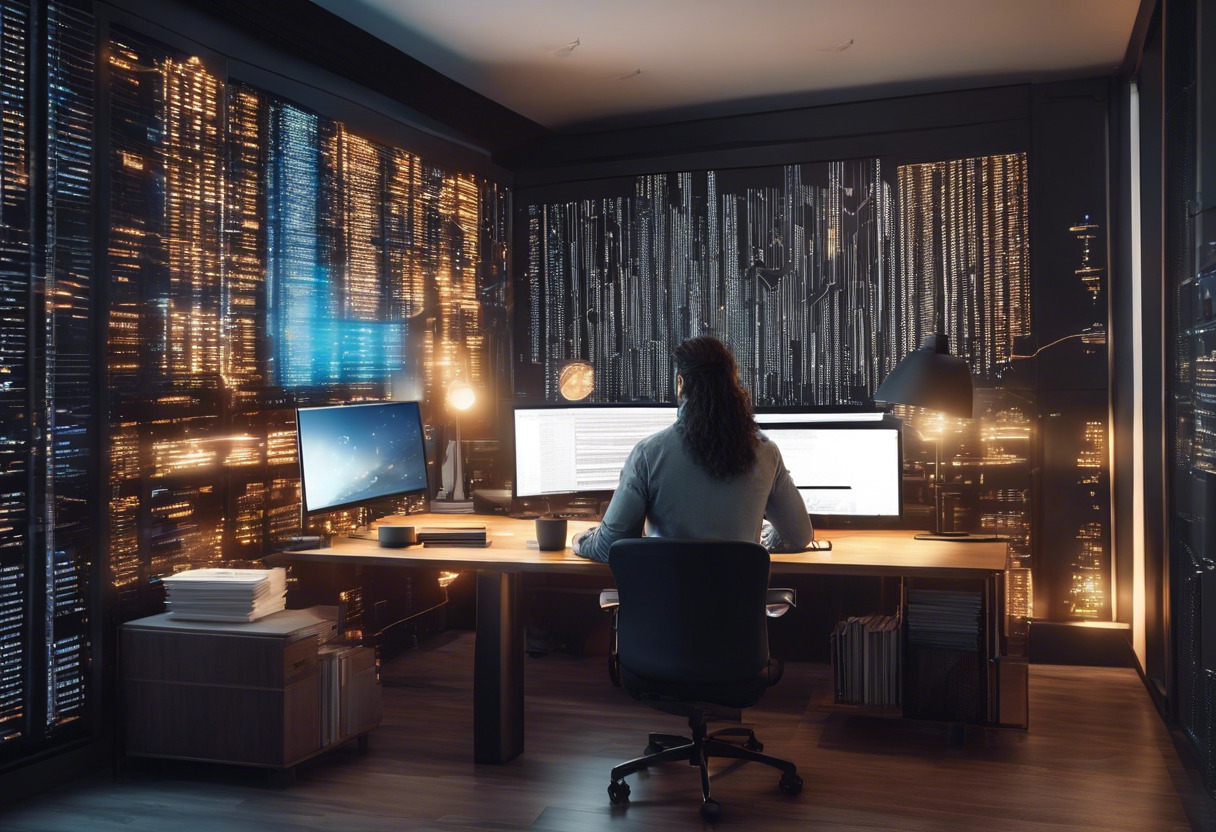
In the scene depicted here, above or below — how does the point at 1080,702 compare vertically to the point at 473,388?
below

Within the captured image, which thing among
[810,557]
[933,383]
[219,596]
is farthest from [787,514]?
[219,596]

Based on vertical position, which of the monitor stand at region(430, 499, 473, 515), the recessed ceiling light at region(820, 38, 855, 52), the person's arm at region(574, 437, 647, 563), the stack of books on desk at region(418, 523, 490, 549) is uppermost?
the recessed ceiling light at region(820, 38, 855, 52)

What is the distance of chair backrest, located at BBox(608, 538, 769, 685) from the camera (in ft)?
8.92

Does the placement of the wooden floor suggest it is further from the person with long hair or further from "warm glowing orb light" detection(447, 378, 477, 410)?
"warm glowing orb light" detection(447, 378, 477, 410)

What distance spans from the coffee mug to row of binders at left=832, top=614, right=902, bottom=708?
3.55ft

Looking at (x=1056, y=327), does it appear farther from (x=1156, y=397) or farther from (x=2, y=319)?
(x=2, y=319)

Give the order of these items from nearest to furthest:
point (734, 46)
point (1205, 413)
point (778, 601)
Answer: point (1205, 413), point (778, 601), point (734, 46)

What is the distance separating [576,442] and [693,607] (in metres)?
1.50

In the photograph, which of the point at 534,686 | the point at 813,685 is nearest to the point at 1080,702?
the point at 813,685

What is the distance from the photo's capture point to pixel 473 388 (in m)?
5.38

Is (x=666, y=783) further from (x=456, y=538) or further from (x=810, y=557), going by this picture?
(x=456, y=538)

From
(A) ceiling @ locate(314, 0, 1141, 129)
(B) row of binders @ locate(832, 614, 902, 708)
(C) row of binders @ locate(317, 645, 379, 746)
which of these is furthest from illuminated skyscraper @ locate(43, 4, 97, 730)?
(B) row of binders @ locate(832, 614, 902, 708)

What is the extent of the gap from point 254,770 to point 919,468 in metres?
2.88

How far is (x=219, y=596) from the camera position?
3.31m
